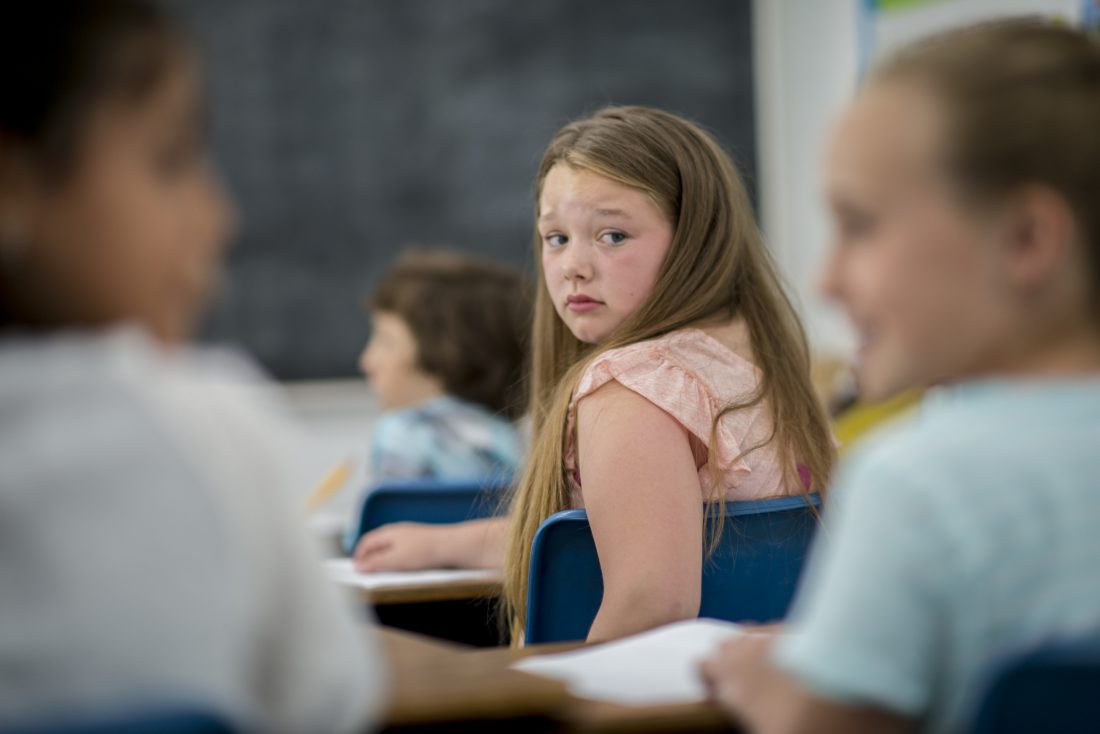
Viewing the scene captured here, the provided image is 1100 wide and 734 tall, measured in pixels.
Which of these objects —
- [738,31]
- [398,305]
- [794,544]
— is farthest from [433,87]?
[794,544]

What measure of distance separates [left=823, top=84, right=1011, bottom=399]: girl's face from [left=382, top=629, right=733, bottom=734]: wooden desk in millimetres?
304

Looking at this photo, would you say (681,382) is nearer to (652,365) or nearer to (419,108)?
(652,365)

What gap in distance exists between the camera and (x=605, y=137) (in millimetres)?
2139

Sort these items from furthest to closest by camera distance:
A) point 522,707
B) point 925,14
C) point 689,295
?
point 925,14, point 689,295, point 522,707

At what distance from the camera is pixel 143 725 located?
A: 2.61ft

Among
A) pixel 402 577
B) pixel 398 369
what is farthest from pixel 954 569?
pixel 398 369

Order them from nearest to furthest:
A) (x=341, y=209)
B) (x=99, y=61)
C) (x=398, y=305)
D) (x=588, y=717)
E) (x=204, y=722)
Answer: (x=204, y=722) < (x=99, y=61) < (x=588, y=717) < (x=398, y=305) < (x=341, y=209)

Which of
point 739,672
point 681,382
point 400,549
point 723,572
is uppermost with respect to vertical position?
point 681,382

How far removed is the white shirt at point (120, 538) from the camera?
32.3 inches

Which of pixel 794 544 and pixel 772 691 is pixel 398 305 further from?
pixel 772 691

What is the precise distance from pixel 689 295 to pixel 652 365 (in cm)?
22

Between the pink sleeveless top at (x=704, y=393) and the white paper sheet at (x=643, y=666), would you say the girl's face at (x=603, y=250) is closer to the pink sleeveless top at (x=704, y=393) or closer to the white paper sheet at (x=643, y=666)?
the pink sleeveless top at (x=704, y=393)

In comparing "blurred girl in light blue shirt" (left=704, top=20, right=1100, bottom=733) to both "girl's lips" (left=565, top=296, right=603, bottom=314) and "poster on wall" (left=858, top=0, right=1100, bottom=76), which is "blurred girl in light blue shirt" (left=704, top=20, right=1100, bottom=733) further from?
"poster on wall" (left=858, top=0, right=1100, bottom=76)

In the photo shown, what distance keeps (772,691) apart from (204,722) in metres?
0.42
